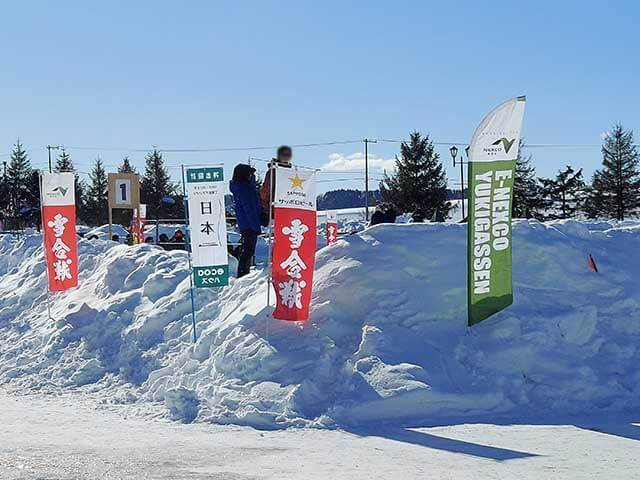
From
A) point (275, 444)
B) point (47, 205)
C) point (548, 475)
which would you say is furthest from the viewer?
point (47, 205)

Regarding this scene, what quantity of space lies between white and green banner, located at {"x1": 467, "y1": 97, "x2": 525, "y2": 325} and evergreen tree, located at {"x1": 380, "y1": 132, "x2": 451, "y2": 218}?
36.8 metres

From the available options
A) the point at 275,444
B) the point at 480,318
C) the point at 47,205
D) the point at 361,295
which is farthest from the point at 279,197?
the point at 47,205

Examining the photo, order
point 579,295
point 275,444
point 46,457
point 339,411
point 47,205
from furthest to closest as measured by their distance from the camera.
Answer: point 47,205, point 579,295, point 339,411, point 275,444, point 46,457

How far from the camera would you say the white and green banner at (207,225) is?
969 cm

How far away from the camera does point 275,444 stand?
21.9ft

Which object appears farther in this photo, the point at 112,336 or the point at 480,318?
the point at 112,336

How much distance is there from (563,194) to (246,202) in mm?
41771

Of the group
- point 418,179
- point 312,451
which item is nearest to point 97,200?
point 418,179

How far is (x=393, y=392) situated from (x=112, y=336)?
15.6ft

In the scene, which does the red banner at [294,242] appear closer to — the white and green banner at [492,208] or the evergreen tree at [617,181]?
the white and green banner at [492,208]

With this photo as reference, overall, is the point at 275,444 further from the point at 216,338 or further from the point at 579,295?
the point at 579,295

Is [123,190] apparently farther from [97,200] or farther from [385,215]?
[97,200]

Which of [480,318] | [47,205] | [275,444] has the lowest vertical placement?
[275,444]

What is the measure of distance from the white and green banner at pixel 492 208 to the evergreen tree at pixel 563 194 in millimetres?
40870
